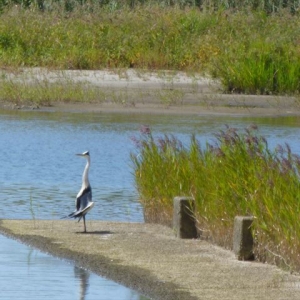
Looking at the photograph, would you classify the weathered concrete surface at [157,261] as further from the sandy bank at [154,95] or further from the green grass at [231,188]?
the sandy bank at [154,95]

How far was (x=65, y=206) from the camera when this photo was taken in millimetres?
13023

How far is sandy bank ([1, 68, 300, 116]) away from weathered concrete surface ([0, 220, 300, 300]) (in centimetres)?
1238

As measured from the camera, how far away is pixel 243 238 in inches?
356

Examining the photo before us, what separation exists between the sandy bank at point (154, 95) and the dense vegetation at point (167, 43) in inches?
19.3

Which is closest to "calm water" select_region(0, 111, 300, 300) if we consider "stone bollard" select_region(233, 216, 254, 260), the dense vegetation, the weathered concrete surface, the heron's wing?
the weathered concrete surface

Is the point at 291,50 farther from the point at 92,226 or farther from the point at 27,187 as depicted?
the point at 92,226

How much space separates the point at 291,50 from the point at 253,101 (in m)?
1.74

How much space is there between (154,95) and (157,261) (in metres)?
15.6

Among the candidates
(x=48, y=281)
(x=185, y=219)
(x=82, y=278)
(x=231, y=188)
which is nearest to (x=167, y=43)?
(x=185, y=219)

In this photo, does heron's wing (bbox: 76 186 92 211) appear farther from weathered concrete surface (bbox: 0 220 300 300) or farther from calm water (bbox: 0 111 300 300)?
calm water (bbox: 0 111 300 300)

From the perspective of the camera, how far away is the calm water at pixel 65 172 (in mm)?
8680

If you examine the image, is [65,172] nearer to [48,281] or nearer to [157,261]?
[157,261]

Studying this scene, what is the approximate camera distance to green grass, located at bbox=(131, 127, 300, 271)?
8797 millimetres

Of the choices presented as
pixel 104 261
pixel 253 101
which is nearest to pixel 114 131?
pixel 253 101
